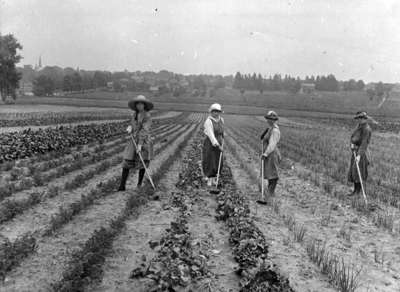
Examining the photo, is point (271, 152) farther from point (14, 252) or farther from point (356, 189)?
point (14, 252)

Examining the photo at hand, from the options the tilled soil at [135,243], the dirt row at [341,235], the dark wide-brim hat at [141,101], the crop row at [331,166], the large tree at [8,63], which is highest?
the large tree at [8,63]

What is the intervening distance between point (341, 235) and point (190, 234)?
291cm

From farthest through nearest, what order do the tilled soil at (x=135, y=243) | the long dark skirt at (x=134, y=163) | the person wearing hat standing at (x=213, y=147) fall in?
the person wearing hat standing at (x=213, y=147) < the long dark skirt at (x=134, y=163) < the tilled soil at (x=135, y=243)

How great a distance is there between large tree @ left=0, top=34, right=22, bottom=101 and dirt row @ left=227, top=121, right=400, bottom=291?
219ft

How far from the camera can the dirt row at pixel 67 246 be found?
429 centimetres

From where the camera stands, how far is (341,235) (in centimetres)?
674

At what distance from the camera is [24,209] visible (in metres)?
7.08

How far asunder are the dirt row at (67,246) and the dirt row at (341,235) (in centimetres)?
291

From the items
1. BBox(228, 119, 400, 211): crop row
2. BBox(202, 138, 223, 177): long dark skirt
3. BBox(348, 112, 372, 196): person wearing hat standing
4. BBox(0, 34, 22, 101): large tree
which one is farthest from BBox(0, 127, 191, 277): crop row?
BBox(0, 34, 22, 101): large tree

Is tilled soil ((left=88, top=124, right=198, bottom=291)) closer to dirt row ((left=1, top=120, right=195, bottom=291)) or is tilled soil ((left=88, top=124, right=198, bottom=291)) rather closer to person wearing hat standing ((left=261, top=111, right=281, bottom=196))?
dirt row ((left=1, top=120, right=195, bottom=291))

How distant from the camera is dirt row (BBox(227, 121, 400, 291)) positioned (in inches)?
200

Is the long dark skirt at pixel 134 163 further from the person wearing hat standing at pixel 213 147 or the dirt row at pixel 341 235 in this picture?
the dirt row at pixel 341 235

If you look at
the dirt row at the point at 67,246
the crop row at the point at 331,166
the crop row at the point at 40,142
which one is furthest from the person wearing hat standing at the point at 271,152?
the crop row at the point at 40,142

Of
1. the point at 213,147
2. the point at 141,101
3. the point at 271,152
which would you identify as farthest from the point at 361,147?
the point at 141,101
